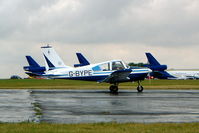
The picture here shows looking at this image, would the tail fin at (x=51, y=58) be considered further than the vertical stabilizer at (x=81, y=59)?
No

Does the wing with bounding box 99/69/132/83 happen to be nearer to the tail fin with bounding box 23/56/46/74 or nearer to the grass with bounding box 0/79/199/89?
the grass with bounding box 0/79/199/89

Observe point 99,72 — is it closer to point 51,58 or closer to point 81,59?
point 51,58

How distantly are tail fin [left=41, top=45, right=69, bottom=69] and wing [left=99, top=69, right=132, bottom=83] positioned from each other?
19.5 feet

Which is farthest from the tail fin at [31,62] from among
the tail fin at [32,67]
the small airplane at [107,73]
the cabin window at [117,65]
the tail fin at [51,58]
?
the cabin window at [117,65]

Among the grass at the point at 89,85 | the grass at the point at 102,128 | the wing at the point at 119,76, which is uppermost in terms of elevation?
the wing at the point at 119,76

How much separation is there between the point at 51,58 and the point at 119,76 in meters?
8.23

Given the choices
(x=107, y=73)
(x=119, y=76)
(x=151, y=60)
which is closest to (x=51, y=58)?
(x=107, y=73)

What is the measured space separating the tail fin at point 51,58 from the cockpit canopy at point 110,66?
4.58 metres

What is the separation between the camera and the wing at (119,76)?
1165 inches

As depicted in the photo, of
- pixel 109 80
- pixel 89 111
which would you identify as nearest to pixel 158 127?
pixel 89 111

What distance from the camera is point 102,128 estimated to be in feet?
35.0

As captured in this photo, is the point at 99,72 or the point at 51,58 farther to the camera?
the point at 51,58

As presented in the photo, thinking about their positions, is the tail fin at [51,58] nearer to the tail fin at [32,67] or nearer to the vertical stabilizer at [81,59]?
the tail fin at [32,67]

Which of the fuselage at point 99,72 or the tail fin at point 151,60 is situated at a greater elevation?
the tail fin at point 151,60
